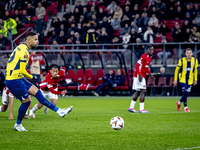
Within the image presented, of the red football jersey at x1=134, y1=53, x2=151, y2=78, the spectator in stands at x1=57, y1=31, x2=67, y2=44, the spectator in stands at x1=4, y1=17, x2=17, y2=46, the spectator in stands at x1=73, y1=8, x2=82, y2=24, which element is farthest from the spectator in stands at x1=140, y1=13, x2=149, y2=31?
the red football jersey at x1=134, y1=53, x2=151, y2=78

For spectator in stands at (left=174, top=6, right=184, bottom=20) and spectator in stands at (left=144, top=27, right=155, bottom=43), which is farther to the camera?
spectator in stands at (left=174, top=6, right=184, bottom=20)

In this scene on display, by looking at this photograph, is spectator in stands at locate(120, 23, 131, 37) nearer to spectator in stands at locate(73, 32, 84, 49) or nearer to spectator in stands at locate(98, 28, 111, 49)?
spectator in stands at locate(98, 28, 111, 49)

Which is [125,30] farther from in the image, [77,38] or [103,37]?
[77,38]

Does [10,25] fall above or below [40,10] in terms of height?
below

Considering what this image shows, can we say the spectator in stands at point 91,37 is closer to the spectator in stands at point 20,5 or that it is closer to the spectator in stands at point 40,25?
the spectator in stands at point 40,25

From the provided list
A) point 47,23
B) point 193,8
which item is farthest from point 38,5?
point 193,8

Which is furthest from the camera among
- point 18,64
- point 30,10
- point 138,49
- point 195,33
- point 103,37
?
point 30,10

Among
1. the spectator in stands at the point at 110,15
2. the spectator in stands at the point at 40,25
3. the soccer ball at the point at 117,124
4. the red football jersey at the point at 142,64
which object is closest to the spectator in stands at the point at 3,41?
the spectator in stands at the point at 40,25

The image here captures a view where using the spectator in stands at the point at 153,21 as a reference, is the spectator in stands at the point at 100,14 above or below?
above

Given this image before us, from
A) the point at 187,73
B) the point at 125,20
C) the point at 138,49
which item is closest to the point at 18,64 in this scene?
the point at 187,73

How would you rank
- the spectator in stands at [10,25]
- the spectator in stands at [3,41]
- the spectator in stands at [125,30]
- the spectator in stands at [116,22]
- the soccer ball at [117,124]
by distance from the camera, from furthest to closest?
the spectator in stands at [10,25]
the spectator in stands at [116,22]
the spectator in stands at [3,41]
the spectator in stands at [125,30]
the soccer ball at [117,124]

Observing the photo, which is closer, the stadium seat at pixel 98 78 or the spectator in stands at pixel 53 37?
the stadium seat at pixel 98 78

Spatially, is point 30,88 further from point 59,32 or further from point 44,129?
point 59,32

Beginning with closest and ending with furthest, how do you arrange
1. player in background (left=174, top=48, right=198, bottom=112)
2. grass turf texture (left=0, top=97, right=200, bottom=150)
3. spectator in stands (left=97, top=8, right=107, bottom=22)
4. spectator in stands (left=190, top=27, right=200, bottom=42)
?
grass turf texture (left=0, top=97, right=200, bottom=150)
player in background (left=174, top=48, right=198, bottom=112)
spectator in stands (left=190, top=27, right=200, bottom=42)
spectator in stands (left=97, top=8, right=107, bottom=22)
